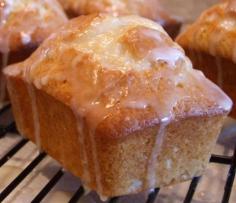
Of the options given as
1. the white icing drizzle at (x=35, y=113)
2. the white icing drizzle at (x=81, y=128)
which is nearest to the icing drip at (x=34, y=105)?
the white icing drizzle at (x=35, y=113)

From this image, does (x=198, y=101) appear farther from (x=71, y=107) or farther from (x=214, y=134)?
(x=71, y=107)

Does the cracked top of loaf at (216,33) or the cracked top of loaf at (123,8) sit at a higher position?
the cracked top of loaf at (216,33)

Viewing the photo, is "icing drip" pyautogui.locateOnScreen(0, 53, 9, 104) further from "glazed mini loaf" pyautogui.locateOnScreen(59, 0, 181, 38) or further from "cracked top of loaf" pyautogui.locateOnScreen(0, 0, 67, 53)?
"glazed mini loaf" pyautogui.locateOnScreen(59, 0, 181, 38)

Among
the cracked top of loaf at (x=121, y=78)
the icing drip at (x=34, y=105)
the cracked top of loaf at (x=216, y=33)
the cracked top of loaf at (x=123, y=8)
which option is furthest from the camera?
the cracked top of loaf at (x=123, y=8)

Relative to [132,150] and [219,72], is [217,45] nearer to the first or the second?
[219,72]

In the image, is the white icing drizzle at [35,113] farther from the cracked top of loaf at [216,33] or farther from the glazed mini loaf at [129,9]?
the glazed mini loaf at [129,9]

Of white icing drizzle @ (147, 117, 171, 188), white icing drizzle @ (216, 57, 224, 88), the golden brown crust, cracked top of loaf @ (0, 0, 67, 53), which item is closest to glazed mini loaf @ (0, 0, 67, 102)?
cracked top of loaf @ (0, 0, 67, 53)

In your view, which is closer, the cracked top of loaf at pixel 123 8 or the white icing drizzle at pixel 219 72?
the white icing drizzle at pixel 219 72

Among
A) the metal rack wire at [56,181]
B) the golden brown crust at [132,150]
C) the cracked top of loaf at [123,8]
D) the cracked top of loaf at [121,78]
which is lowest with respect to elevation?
the metal rack wire at [56,181]
